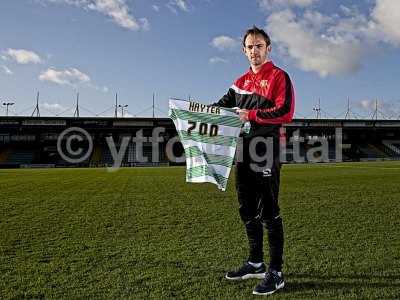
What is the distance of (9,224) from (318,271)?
468 cm

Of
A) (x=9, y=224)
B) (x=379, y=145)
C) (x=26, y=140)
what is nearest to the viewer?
(x=9, y=224)

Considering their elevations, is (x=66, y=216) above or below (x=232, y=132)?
below

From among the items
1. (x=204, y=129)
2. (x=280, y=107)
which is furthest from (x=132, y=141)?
(x=280, y=107)

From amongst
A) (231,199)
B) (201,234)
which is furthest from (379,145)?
(201,234)

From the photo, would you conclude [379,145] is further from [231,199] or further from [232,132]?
[232,132]

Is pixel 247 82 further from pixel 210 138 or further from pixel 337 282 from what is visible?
pixel 337 282

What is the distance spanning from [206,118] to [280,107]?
2.18 ft

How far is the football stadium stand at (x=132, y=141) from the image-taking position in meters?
52.2

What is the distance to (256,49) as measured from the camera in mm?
3627

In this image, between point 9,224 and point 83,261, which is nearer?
point 83,261

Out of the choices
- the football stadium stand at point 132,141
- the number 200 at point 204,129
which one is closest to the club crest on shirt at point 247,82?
the number 200 at point 204,129

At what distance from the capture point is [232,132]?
12.2 feet

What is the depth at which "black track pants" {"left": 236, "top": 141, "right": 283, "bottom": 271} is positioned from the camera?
3594 millimetres
